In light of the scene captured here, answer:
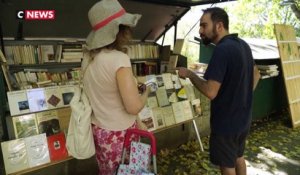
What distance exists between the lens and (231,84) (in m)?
2.36

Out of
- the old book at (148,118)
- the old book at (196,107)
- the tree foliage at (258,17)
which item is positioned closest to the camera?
the old book at (148,118)

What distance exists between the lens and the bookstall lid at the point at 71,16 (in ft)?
13.3

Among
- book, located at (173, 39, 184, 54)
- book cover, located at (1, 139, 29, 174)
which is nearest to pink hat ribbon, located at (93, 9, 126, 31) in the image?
book cover, located at (1, 139, 29, 174)

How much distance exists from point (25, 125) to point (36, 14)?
→ 190cm

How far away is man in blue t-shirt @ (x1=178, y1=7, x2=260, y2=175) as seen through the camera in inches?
90.0

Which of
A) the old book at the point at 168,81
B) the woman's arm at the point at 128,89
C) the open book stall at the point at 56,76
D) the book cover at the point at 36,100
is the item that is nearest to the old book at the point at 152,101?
the open book stall at the point at 56,76

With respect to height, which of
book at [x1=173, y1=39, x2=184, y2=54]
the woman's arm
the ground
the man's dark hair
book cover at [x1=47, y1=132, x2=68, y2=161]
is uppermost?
the man's dark hair

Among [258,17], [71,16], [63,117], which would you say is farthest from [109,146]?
[258,17]

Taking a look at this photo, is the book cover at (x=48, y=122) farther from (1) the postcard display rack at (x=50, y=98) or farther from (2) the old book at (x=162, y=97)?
(2) the old book at (x=162, y=97)

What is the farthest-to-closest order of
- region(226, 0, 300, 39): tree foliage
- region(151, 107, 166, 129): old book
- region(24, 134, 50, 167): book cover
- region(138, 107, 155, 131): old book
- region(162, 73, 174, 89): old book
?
region(226, 0, 300, 39): tree foliage, region(162, 73, 174, 89): old book, region(151, 107, 166, 129): old book, region(138, 107, 155, 131): old book, region(24, 134, 50, 167): book cover

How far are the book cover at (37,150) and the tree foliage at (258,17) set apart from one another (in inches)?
449

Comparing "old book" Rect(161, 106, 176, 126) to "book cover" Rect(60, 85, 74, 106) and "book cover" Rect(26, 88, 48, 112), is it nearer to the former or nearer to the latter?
"book cover" Rect(60, 85, 74, 106)

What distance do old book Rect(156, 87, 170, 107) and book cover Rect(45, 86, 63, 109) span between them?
4.60 ft

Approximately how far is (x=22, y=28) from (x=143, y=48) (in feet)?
8.07
